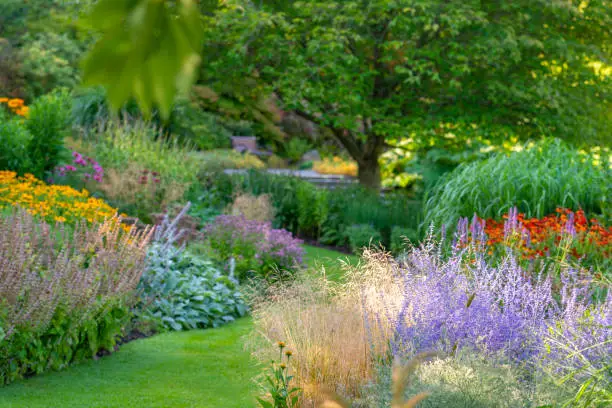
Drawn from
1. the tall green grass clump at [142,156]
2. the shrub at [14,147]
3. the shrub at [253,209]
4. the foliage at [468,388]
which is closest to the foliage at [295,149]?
the tall green grass clump at [142,156]

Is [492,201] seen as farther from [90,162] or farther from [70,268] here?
[90,162]

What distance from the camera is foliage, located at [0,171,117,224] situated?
25.3 feet

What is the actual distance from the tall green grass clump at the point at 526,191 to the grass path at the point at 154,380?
3.30 meters

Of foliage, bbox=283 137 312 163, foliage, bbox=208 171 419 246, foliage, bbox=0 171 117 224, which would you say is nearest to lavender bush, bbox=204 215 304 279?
foliage, bbox=0 171 117 224

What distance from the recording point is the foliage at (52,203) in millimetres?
7727

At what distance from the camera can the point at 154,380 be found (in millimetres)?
5551

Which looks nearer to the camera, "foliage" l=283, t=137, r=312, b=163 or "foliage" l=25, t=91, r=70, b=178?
"foliage" l=25, t=91, r=70, b=178

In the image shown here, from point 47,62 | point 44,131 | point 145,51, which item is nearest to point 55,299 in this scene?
point 145,51

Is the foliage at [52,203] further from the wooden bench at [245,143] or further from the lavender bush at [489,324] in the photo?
the wooden bench at [245,143]

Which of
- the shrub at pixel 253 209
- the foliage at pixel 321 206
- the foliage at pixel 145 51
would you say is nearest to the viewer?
the foliage at pixel 145 51

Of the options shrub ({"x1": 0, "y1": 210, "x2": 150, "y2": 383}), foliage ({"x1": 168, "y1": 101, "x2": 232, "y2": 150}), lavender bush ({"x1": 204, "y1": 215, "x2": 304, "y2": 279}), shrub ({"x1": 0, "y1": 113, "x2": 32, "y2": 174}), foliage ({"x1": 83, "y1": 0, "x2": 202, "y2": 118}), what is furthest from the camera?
foliage ({"x1": 168, "y1": 101, "x2": 232, "y2": 150})

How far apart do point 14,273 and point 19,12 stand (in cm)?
2387

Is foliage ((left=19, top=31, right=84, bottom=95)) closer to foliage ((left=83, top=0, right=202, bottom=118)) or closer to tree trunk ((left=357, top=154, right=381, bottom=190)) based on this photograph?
tree trunk ((left=357, top=154, right=381, bottom=190))

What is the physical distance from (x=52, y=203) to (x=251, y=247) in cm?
240
